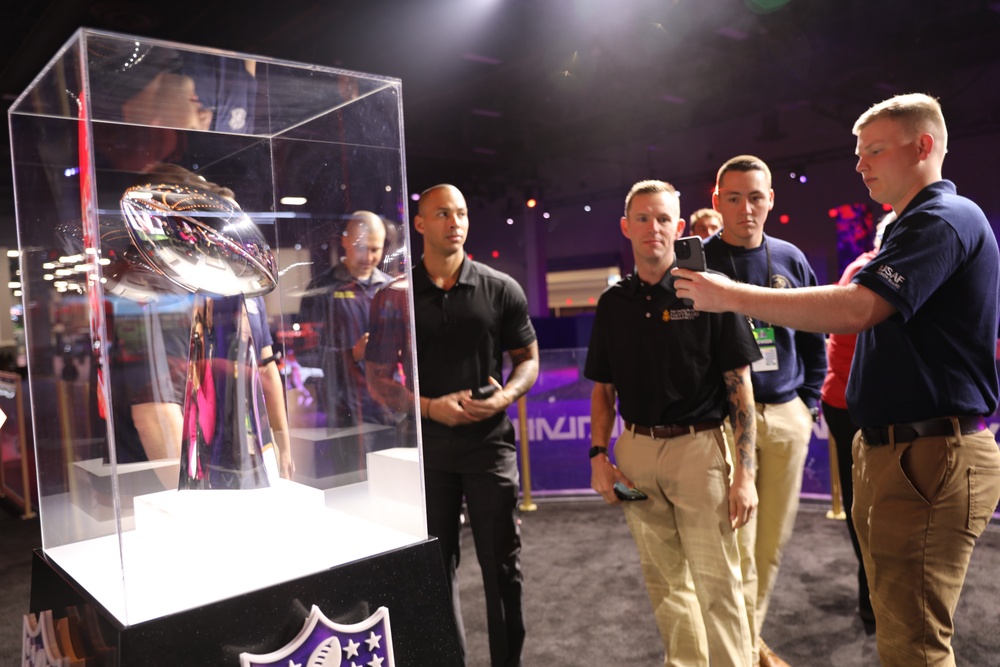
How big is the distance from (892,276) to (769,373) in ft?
3.40

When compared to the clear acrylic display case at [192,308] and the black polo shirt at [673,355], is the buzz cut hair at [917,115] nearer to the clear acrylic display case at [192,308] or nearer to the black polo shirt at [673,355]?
the black polo shirt at [673,355]

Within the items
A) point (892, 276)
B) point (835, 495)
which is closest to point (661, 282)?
point (892, 276)

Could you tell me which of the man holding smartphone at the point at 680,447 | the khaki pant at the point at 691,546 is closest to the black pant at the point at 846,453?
the man holding smartphone at the point at 680,447

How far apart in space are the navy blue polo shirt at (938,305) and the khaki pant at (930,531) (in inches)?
3.5

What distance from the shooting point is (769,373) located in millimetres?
2611

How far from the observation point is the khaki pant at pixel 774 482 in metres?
2.53

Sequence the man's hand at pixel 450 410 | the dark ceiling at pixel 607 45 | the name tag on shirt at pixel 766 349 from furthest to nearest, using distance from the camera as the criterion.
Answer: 1. the dark ceiling at pixel 607 45
2. the name tag on shirt at pixel 766 349
3. the man's hand at pixel 450 410

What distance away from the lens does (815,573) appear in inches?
137

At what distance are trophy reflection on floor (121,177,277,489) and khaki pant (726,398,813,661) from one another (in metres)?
1.79

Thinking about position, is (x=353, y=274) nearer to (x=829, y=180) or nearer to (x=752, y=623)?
(x=752, y=623)

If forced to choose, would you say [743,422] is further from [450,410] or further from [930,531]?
[450,410]

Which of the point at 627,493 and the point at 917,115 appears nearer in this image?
the point at 917,115

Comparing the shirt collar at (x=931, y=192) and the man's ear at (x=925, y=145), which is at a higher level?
the man's ear at (x=925, y=145)

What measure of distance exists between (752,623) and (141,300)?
6.77 feet
